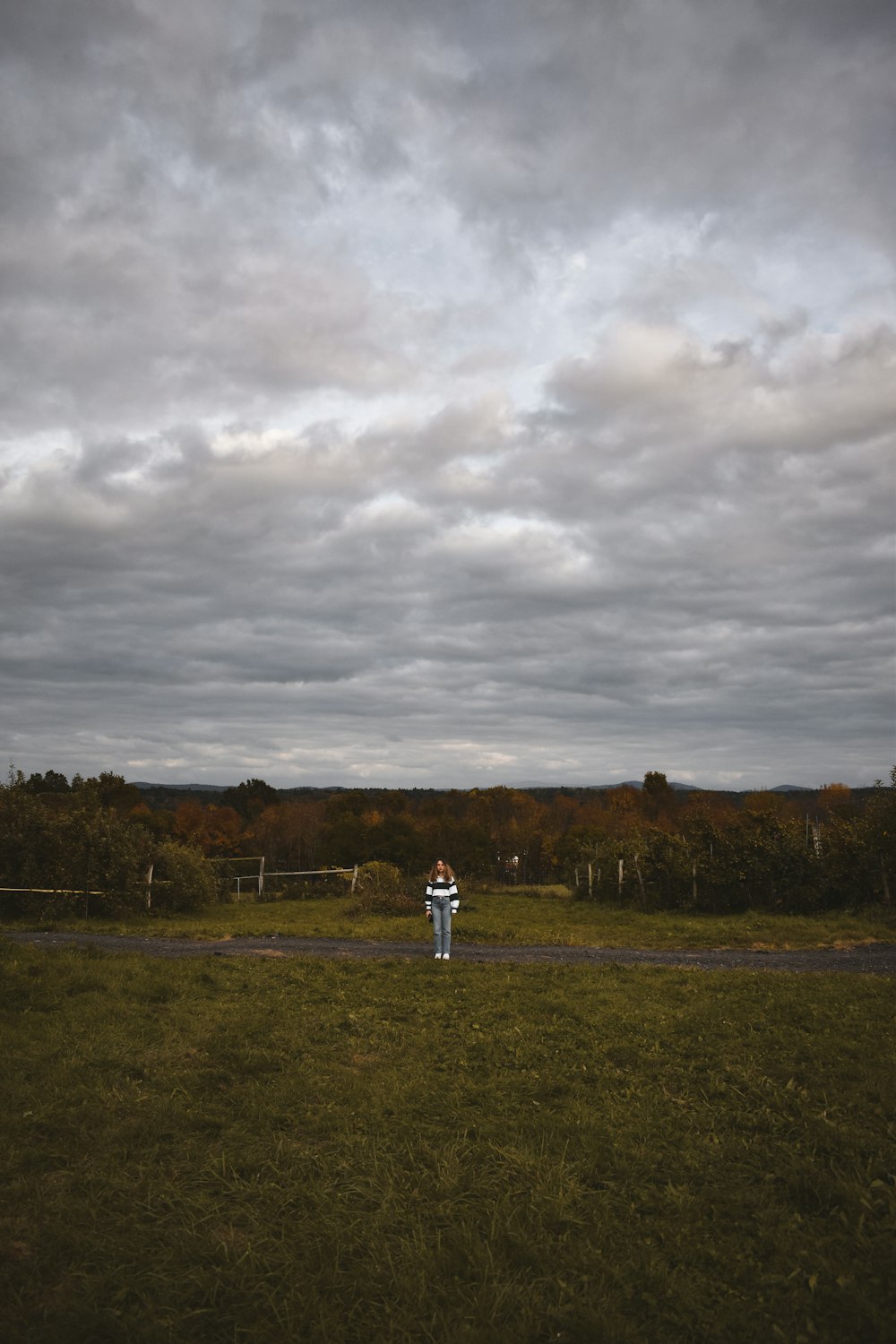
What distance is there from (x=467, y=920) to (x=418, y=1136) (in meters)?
17.9

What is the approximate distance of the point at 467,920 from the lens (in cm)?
2367

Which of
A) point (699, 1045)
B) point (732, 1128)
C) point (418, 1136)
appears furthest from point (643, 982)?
point (418, 1136)

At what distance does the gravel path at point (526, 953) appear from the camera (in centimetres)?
1418

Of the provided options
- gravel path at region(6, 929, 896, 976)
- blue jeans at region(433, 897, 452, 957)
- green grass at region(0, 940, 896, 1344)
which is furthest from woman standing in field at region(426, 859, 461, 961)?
green grass at region(0, 940, 896, 1344)

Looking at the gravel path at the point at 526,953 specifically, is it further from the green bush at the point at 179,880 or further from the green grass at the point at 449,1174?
the green bush at the point at 179,880

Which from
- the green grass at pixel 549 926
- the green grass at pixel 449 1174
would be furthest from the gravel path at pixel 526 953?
the green grass at pixel 449 1174

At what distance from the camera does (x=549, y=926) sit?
73.6ft

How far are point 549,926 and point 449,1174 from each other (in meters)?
17.5

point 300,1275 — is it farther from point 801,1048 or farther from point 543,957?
point 543,957

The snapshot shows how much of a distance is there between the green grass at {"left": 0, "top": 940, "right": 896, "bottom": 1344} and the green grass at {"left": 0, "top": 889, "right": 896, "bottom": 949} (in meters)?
8.98

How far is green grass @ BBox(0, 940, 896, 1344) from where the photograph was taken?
13.6 ft

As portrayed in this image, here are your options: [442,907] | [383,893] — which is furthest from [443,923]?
[383,893]

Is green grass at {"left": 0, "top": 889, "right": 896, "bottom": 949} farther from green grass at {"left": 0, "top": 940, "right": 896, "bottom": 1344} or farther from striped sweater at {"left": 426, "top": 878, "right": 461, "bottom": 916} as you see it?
green grass at {"left": 0, "top": 940, "right": 896, "bottom": 1344}

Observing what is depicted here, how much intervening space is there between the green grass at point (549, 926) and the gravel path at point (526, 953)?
945mm
